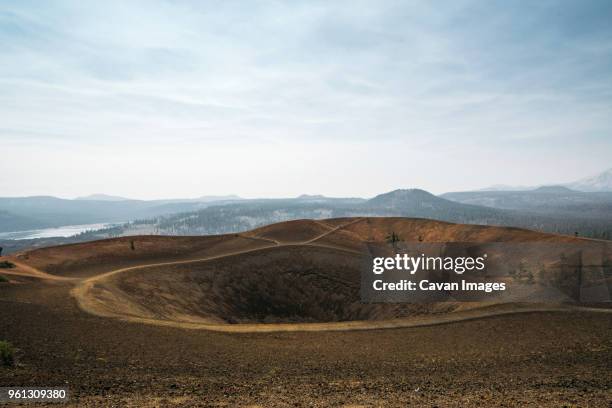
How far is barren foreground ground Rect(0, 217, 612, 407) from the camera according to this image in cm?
1352

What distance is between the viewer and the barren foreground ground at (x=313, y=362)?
44.3 feet

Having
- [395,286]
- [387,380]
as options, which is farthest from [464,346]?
[395,286]

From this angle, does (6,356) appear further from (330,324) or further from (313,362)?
(330,324)

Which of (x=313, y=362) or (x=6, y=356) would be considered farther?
(x=313, y=362)

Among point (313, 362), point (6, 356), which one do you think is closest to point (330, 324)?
point (313, 362)

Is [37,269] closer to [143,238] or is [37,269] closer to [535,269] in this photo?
[143,238]

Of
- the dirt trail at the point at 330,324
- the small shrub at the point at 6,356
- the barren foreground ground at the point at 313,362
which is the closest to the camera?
the barren foreground ground at the point at 313,362

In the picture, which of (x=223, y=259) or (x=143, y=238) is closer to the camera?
(x=223, y=259)

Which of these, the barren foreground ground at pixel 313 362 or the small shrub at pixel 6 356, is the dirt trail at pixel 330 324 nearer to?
the barren foreground ground at pixel 313 362

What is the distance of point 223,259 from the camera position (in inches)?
2317

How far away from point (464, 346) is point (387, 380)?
897 centimetres

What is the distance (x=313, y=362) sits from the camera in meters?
19.2

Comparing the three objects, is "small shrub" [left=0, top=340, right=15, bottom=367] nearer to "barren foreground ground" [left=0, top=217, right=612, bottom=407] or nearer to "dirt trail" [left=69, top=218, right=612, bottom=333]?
"barren foreground ground" [left=0, top=217, right=612, bottom=407]

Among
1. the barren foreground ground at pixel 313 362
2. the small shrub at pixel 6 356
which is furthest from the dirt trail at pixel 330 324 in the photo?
the small shrub at pixel 6 356
